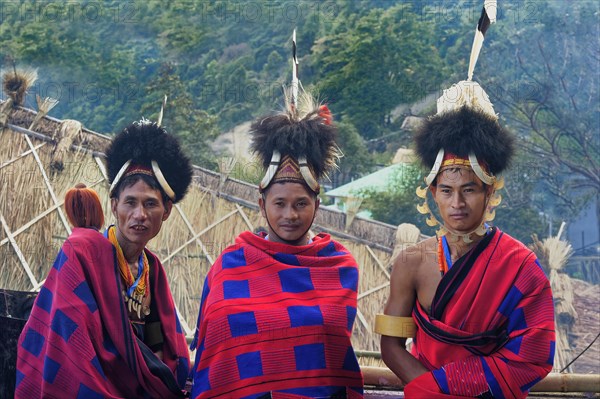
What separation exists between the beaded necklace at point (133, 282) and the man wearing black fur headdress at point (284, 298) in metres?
0.37

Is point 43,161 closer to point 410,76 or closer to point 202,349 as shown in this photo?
point 202,349

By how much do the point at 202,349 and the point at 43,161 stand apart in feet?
14.4

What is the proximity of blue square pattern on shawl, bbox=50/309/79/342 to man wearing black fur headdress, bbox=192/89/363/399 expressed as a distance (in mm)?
597

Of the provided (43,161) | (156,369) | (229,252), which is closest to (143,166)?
(229,252)

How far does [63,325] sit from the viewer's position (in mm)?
3732

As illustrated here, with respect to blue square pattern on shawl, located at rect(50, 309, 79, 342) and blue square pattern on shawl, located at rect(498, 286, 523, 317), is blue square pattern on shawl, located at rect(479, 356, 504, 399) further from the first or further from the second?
blue square pattern on shawl, located at rect(50, 309, 79, 342)

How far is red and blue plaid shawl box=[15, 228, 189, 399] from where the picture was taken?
371cm

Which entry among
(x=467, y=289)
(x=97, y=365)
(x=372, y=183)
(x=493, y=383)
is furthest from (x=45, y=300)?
(x=372, y=183)

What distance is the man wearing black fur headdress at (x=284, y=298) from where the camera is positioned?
3695 mm

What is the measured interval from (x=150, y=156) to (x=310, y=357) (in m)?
1.40

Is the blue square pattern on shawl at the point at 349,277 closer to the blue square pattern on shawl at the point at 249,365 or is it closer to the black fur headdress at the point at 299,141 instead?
the black fur headdress at the point at 299,141

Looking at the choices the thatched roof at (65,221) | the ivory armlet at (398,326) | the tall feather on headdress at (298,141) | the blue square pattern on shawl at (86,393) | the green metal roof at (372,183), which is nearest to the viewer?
the blue square pattern on shawl at (86,393)

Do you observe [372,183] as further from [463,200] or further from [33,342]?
[33,342]

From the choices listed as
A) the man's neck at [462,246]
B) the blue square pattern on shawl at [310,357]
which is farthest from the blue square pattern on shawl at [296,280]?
the man's neck at [462,246]
